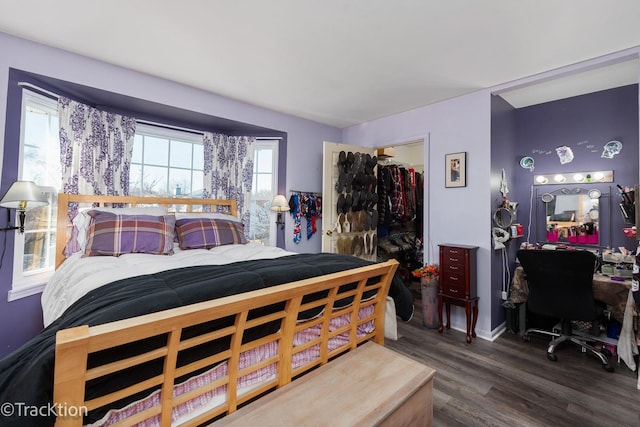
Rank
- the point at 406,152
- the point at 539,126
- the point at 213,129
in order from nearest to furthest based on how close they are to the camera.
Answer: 1. the point at 539,126
2. the point at 213,129
3. the point at 406,152

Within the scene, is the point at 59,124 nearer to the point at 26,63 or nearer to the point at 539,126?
the point at 26,63

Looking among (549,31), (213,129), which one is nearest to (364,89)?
(549,31)

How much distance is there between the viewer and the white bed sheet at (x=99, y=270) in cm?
149

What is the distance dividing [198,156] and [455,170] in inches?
120

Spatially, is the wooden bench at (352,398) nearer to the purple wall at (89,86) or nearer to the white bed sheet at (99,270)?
the white bed sheet at (99,270)

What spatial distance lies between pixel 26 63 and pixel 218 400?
2.84m

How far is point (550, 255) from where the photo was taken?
93.0 inches

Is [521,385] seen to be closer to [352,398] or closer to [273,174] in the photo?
[352,398]

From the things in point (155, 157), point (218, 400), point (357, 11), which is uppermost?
point (357, 11)

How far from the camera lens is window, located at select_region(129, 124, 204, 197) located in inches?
120

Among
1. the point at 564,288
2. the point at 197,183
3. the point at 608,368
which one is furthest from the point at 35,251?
the point at 608,368

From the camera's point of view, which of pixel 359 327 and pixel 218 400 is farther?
pixel 359 327

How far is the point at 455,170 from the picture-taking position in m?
3.13

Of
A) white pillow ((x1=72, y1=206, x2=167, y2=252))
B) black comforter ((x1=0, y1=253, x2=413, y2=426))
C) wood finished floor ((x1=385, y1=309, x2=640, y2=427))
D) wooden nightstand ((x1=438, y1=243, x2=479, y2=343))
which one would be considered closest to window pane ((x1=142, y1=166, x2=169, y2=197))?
white pillow ((x1=72, y1=206, x2=167, y2=252))
